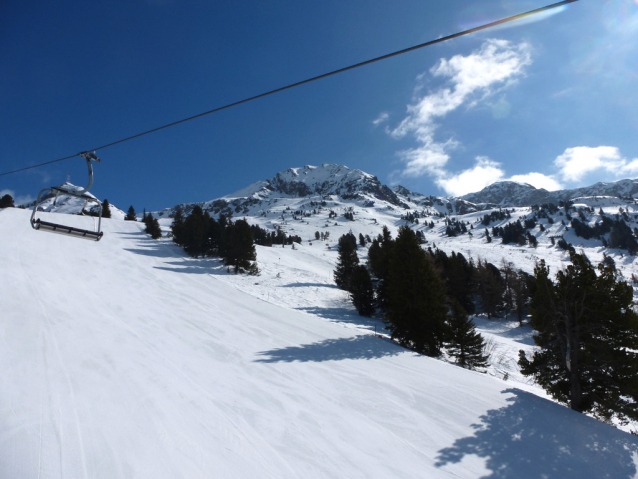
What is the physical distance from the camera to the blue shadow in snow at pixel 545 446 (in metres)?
6.26

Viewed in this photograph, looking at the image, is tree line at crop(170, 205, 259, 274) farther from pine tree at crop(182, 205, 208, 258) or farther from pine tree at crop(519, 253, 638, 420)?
pine tree at crop(519, 253, 638, 420)

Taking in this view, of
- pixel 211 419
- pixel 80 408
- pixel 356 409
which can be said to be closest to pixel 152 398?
pixel 80 408

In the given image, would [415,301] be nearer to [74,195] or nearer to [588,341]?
[588,341]

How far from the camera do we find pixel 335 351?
540 inches

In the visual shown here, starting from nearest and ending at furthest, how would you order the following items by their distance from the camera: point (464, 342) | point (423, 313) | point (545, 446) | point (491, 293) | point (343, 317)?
point (545, 446) < point (423, 313) < point (464, 342) < point (343, 317) < point (491, 293)

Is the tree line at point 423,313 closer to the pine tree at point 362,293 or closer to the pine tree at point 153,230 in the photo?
the pine tree at point 362,293

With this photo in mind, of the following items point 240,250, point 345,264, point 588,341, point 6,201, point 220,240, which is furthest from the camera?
point 6,201

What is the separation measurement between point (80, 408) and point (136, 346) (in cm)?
526

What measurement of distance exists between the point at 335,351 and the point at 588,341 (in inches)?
403

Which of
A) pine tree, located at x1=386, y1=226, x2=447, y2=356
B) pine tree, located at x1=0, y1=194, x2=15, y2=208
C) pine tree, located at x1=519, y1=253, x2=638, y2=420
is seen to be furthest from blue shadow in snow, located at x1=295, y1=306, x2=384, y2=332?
pine tree, located at x1=0, y1=194, x2=15, y2=208

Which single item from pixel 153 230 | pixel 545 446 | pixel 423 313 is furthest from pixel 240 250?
pixel 545 446

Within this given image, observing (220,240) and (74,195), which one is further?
(220,240)

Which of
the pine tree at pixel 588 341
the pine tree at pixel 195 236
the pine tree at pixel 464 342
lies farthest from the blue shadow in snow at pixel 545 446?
the pine tree at pixel 195 236

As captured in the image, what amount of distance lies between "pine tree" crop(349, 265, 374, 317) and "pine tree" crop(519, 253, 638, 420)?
759 inches
